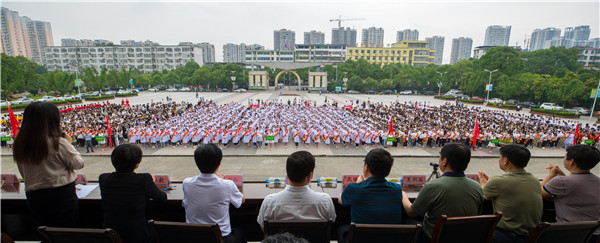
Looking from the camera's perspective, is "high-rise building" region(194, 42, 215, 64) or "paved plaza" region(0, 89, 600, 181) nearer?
"paved plaza" region(0, 89, 600, 181)

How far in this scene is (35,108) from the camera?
2270mm

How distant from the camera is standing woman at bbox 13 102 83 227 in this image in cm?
225

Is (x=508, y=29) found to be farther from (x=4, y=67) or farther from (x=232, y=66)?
(x=4, y=67)

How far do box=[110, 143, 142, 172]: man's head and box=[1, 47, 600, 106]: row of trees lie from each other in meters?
39.3

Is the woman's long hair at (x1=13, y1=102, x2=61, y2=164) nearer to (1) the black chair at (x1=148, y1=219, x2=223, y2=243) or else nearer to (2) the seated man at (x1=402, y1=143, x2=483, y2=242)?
(1) the black chair at (x1=148, y1=219, x2=223, y2=243)

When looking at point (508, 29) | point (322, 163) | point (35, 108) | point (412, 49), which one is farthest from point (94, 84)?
point (508, 29)

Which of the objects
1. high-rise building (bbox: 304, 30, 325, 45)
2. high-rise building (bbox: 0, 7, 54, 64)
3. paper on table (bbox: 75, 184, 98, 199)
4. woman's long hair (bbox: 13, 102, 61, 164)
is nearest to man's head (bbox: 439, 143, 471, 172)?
woman's long hair (bbox: 13, 102, 61, 164)

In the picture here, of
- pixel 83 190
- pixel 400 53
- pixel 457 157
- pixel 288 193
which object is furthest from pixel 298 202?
pixel 400 53

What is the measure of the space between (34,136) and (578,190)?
4.98 metres

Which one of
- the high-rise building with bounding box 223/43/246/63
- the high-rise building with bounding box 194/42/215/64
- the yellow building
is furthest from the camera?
the high-rise building with bounding box 223/43/246/63

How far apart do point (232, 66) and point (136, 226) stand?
61162 millimetres

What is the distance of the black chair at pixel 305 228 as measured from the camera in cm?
201

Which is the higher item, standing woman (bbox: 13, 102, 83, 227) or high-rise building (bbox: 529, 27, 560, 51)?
high-rise building (bbox: 529, 27, 560, 51)

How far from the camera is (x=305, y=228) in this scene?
207cm
